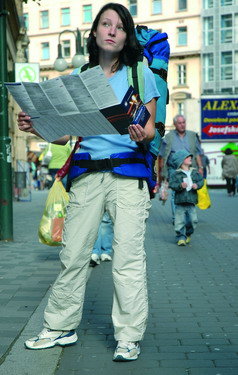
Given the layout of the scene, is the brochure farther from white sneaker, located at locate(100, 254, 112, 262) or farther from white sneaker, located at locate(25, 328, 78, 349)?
white sneaker, located at locate(100, 254, 112, 262)

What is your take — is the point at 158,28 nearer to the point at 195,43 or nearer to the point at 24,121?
the point at 195,43

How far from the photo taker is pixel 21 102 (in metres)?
3.80

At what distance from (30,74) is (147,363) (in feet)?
53.4

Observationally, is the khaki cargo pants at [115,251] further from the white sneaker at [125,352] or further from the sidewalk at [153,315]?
the sidewalk at [153,315]

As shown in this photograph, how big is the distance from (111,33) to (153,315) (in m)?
2.11

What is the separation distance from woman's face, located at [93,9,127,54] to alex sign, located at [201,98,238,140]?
3392cm

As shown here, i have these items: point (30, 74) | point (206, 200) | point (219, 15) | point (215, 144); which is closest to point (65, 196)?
point (206, 200)

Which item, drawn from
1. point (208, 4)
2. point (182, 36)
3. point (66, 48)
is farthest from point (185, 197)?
point (66, 48)

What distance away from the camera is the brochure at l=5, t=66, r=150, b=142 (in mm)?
3557

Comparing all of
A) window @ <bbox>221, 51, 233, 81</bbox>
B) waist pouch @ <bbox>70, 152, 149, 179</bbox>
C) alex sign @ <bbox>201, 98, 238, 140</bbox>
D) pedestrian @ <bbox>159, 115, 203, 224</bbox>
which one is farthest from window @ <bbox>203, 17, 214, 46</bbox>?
waist pouch @ <bbox>70, 152, 149, 179</bbox>

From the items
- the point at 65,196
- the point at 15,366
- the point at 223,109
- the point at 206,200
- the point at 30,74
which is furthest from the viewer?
the point at 223,109

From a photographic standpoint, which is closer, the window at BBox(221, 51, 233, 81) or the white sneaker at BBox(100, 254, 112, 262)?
the white sneaker at BBox(100, 254, 112, 262)

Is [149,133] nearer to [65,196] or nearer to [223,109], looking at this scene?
[65,196]

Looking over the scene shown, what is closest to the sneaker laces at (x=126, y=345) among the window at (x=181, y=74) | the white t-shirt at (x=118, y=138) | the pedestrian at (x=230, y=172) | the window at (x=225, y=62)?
the white t-shirt at (x=118, y=138)
